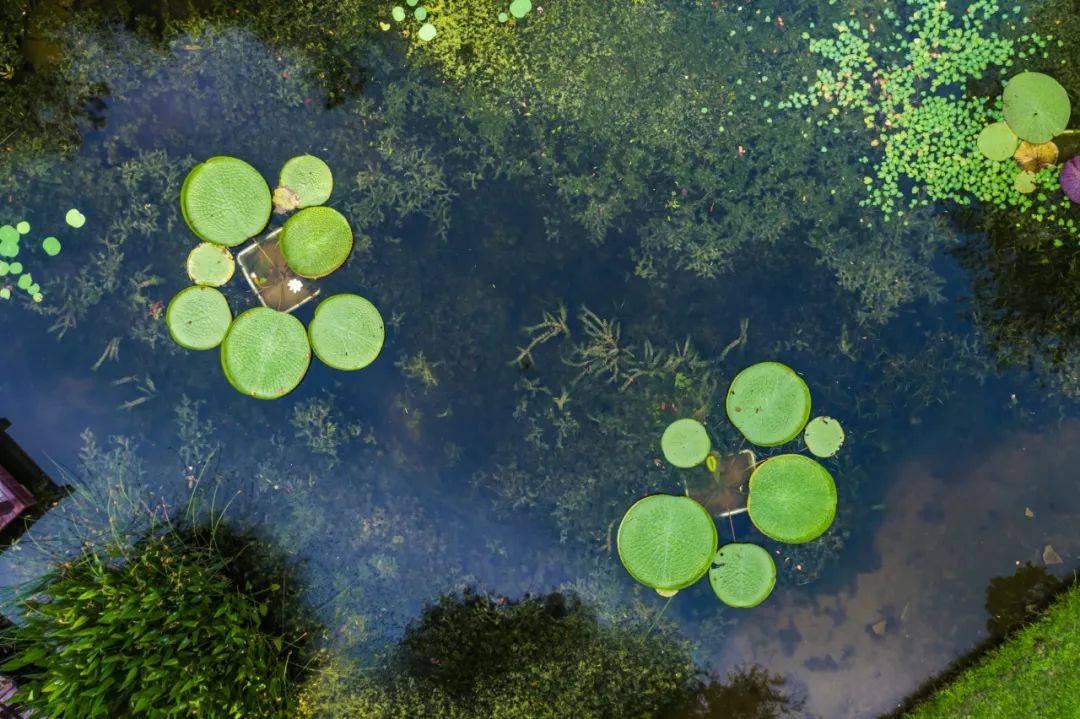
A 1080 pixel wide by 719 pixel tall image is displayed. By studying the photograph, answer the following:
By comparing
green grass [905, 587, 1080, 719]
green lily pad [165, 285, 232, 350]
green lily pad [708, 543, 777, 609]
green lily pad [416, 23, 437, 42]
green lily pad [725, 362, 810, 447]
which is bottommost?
green grass [905, 587, 1080, 719]

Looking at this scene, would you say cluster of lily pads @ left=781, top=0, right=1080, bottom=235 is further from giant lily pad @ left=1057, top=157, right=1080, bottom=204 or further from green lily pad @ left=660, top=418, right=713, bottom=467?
green lily pad @ left=660, top=418, right=713, bottom=467

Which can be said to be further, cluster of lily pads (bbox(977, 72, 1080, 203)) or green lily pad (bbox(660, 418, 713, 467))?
green lily pad (bbox(660, 418, 713, 467))

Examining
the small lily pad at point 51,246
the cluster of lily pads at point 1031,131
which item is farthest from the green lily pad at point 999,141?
the small lily pad at point 51,246

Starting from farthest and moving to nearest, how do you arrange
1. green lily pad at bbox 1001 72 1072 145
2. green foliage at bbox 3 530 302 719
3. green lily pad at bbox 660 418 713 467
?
green lily pad at bbox 660 418 713 467 < green lily pad at bbox 1001 72 1072 145 < green foliage at bbox 3 530 302 719

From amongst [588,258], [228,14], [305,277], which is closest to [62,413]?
[305,277]

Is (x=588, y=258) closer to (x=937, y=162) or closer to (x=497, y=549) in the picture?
(x=497, y=549)

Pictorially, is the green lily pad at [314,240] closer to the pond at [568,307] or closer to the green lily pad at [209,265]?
the pond at [568,307]

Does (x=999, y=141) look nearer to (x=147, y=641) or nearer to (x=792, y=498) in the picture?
(x=792, y=498)

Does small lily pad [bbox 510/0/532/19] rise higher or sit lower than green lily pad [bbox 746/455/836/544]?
higher

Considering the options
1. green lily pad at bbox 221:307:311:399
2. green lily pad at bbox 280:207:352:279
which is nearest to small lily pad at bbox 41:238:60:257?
green lily pad at bbox 221:307:311:399
